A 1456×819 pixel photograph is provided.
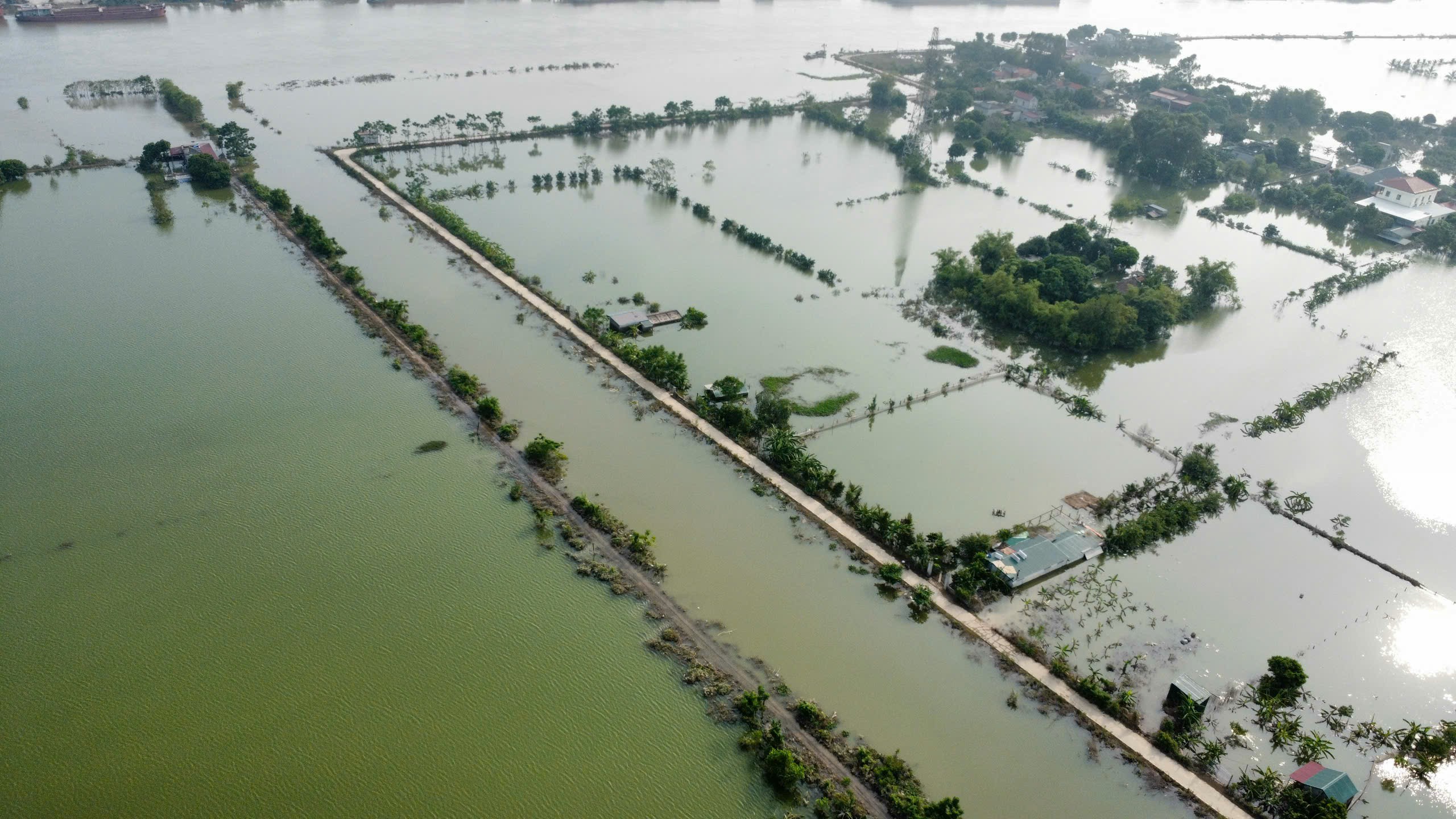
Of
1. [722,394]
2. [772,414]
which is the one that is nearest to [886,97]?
[722,394]

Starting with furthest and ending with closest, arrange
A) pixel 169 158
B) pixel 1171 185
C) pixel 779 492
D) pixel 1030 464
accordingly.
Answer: pixel 1171 185 < pixel 169 158 < pixel 1030 464 < pixel 779 492

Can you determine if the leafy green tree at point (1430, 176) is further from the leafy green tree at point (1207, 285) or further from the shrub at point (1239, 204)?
the leafy green tree at point (1207, 285)

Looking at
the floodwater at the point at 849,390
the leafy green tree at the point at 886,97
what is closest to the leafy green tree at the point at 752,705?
the floodwater at the point at 849,390

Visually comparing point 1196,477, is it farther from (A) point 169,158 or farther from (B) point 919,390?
(A) point 169,158

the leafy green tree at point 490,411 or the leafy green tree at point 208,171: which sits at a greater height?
the leafy green tree at point 208,171

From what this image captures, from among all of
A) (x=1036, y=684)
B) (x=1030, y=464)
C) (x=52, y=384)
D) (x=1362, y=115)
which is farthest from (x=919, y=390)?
(x=1362, y=115)

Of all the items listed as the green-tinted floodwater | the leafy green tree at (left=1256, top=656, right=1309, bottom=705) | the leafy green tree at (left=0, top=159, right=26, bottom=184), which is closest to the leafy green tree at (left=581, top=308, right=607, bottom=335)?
the green-tinted floodwater
